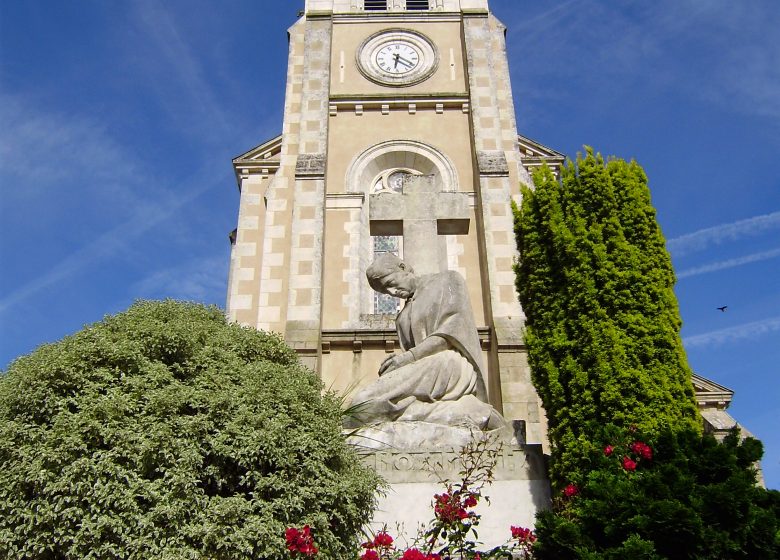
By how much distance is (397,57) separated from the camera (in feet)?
60.7

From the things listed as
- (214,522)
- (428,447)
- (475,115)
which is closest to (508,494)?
(428,447)

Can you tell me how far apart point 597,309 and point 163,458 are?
3903 mm

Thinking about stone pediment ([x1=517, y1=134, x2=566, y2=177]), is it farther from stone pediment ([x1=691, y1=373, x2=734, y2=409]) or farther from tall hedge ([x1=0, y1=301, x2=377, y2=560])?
tall hedge ([x1=0, y1=301, x2=377, y2=560])

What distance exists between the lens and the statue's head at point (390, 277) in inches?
276

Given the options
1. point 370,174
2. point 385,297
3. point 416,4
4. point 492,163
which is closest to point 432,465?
point 385,297

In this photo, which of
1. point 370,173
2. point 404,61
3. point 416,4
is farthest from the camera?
point 416,4

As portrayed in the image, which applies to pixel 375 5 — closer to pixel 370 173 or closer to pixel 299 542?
pixel 370 173

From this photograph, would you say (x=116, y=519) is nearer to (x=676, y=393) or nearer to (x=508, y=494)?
(x=508, y=494)

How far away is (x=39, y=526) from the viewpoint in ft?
16.3

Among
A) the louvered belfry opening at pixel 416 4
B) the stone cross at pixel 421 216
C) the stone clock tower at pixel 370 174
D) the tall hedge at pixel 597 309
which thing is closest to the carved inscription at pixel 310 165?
the stone clock tower at pixel 370 174

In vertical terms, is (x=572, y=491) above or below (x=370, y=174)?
below

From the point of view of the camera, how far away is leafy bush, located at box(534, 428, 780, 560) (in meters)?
4.12

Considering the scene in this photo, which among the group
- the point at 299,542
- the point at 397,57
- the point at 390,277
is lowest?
the point at 299,542

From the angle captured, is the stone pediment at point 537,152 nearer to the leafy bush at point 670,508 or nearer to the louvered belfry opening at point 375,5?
the louvered belfry opening at point 375,5
